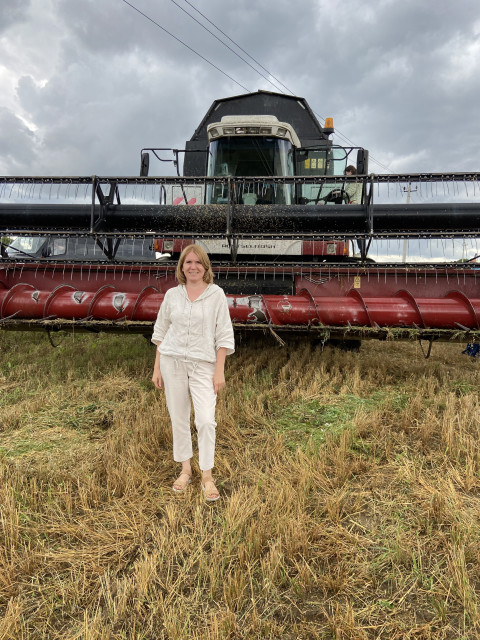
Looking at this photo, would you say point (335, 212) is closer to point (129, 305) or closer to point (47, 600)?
point (129, 305)

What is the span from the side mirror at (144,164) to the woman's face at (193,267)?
2984 millimetres

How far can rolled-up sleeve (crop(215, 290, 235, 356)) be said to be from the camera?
208 centimetres

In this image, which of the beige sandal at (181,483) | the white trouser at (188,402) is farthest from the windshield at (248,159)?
the beige sandal at (181,483)

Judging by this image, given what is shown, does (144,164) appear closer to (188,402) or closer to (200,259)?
(200,259)

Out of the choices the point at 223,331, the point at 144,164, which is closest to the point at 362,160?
the point at 144,164

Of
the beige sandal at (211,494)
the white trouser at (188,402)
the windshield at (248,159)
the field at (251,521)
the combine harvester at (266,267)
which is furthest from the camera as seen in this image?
the windshield at (248,159)

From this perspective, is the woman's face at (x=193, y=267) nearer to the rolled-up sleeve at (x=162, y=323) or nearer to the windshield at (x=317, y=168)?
the rolled-up sleeve at (x=162, y=323)

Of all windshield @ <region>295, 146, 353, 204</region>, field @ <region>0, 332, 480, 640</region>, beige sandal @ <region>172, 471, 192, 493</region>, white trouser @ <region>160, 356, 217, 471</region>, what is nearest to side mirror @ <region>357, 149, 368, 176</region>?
windshield @ <region>295, 146, 353, 204</region>

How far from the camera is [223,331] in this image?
2088 millimetres

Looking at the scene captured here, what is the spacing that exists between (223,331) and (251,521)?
90cm

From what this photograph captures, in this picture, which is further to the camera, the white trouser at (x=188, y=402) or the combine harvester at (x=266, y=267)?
the combine harvester at (x=266, y=267)

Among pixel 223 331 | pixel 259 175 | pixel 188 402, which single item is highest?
pixel 259 175

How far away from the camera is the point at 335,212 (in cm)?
383

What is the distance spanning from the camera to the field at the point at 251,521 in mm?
1287
